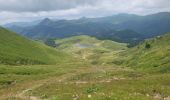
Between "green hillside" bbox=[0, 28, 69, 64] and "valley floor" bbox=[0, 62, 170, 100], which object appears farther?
"green hillside" bbox=[0, 28, 69, 64]

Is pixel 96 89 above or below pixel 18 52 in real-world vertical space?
below

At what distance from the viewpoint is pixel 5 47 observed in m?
159

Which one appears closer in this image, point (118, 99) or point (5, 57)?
point (118, 99)

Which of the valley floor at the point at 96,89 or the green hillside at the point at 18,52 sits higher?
the green hillside at the point at 18,52

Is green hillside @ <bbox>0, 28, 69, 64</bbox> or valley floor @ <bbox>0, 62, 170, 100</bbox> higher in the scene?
green hillside @ <bbox>0, 28, 69, 64</bbox>

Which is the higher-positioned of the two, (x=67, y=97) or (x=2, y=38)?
(x=2, y=38)

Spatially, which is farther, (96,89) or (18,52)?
(18,52)

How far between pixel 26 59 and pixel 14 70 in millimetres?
47905

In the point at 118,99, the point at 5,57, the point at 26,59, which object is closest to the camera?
the point at 118,99

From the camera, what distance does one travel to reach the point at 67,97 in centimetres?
2591

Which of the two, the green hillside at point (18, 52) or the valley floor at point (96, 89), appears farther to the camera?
the green hillside at point (18, 52)

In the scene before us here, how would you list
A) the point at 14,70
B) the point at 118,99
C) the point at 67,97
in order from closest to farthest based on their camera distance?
1. the point at 118,99
2. the point at 67,97
3. the point at 14,70

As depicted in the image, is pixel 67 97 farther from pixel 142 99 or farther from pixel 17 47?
pixel 17 47

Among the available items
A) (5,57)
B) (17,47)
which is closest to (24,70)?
(5,57)
